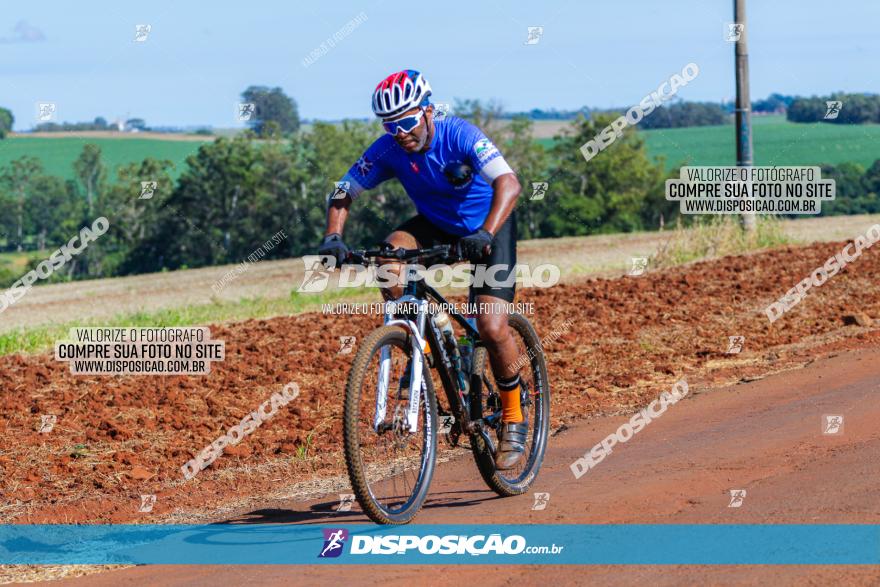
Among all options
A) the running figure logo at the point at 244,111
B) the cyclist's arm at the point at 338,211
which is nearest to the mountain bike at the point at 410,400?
the cyclist's arm at the point at 338,211

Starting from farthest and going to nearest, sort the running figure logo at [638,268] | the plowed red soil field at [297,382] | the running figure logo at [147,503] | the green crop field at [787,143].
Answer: the green crop field at [787,143] < the running figure logo at [638,268] < the plowed red soil field at [297,382] < the running figure logo at [147,503]

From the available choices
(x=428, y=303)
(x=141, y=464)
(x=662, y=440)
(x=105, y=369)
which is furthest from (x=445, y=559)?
(x=105, y=369)

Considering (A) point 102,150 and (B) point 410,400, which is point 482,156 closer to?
(B) point 410,400

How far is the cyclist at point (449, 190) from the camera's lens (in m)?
6.74

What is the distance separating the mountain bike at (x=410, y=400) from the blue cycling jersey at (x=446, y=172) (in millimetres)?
557

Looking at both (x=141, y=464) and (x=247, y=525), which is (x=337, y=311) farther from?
(x=247, y=525)

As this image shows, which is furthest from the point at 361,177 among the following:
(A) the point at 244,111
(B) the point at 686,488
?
(A) the point at 244,111

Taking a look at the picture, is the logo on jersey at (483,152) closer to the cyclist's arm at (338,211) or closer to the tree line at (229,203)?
the cyclist's arm at (338,211)

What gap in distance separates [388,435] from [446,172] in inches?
61.8

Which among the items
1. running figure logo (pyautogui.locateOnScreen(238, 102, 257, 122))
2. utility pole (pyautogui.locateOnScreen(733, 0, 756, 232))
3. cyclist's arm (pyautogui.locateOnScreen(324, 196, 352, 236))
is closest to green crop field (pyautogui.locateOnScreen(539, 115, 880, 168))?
utility pole (pyautogui.locateOnScreen(733, 0, 756, 232))

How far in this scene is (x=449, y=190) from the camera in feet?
23.5

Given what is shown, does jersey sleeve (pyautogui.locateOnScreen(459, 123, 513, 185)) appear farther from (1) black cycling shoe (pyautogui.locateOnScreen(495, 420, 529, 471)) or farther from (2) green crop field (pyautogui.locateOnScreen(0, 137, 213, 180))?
(2) green crop field (pyautogui.locateOnScreen(0, 137, 213, 180))

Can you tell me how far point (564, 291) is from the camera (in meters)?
18.0

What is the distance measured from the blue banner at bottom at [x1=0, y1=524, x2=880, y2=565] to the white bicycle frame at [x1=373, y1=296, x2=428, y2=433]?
643mm
